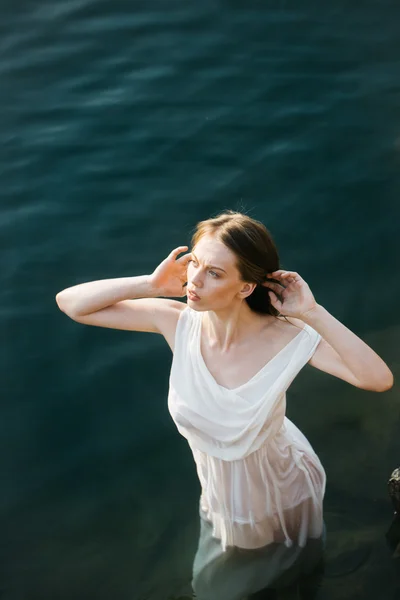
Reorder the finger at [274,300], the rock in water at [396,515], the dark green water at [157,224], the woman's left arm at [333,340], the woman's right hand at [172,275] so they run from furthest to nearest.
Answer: the dark green water at [157,224] → the rock in water at [396,515] → the woman's right hand at [172,275] → the finger at [274,300] → the woman's left arm at [333,340]

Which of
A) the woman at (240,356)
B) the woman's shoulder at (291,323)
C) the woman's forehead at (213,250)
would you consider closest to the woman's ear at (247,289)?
the woman at (240,356)

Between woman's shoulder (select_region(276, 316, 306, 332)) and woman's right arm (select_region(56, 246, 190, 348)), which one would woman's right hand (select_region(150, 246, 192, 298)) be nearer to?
woman's right arm (select_region(56, 246, 190, 348))

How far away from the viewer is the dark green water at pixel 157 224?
5.57m

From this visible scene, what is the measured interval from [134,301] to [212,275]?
618 mm

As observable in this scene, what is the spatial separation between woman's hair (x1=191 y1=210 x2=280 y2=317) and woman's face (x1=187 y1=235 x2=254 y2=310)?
0.10ft

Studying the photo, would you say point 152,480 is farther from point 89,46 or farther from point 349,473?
point 89,46

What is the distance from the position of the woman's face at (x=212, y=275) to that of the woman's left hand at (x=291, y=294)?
6.5 inches

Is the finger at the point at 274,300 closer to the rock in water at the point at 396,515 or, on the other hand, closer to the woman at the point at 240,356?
the woman at the point at 240,356

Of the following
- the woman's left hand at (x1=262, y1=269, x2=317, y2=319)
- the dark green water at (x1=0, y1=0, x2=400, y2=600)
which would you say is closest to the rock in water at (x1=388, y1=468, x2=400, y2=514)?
the dark green water at (x1=0, y1=0, x2=400, y2=600)

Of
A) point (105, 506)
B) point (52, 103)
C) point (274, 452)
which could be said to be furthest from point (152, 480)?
point (52, 103)

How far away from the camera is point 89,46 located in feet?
30.4

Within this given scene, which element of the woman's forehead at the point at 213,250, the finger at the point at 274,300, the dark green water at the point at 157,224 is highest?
the woman's forehead at the point at 213,250

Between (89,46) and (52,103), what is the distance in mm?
1015

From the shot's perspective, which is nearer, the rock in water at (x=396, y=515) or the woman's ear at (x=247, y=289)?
the woman's ear at (x=247, y=289)
